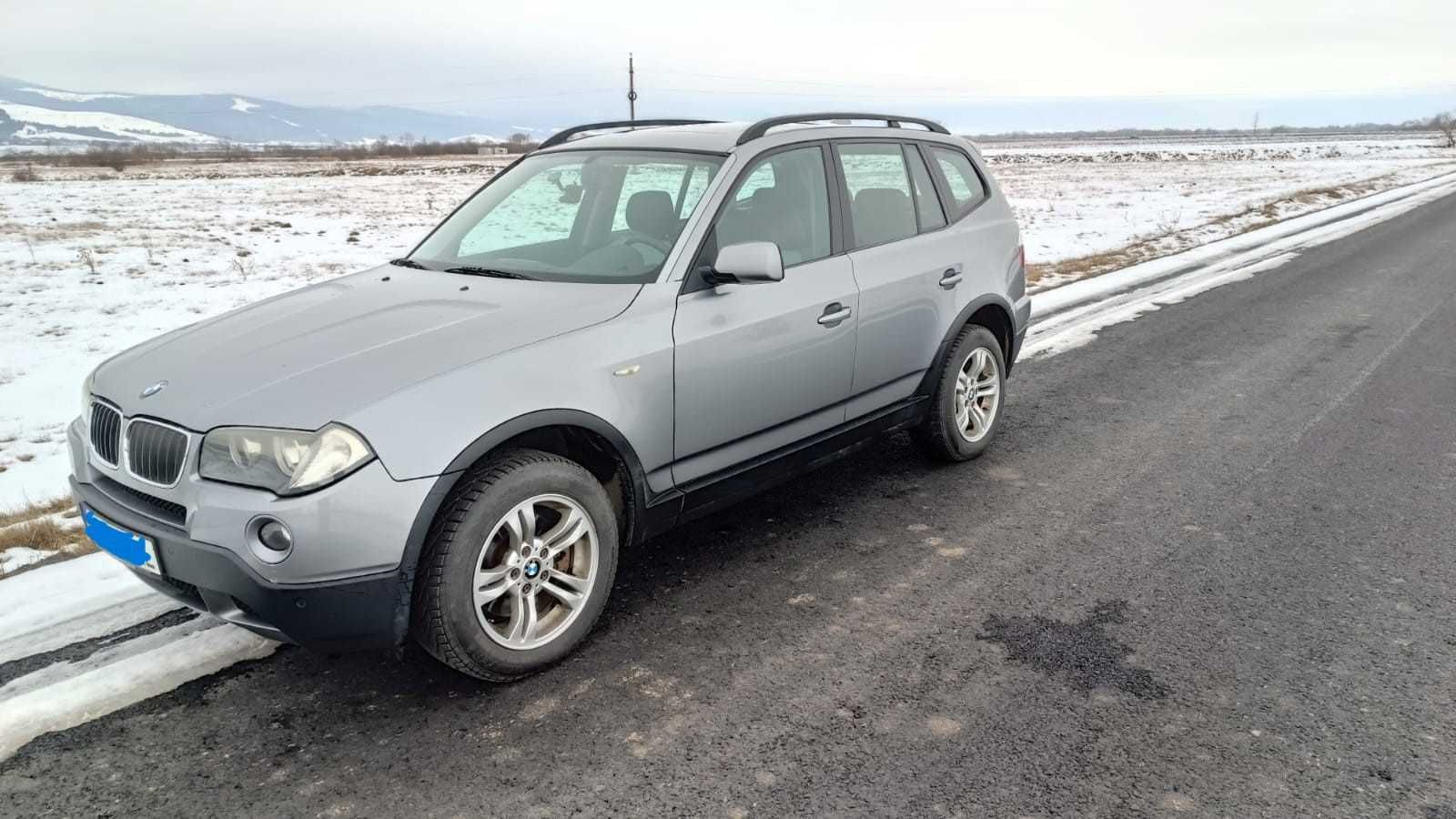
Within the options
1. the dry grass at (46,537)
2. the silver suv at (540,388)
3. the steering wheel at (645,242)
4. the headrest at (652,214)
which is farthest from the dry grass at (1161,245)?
the dry grass at (46,537)

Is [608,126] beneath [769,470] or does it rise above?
above

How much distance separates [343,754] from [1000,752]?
184cm

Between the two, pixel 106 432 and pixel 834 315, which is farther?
pixel 834 315

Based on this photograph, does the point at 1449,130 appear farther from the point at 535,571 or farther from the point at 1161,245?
the point at 535,571

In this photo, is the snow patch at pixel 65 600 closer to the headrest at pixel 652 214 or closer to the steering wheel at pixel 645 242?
the steering wheel at pixel 645 242

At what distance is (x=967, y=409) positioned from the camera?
527 cm

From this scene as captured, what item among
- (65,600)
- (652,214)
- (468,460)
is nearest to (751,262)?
(652,214)

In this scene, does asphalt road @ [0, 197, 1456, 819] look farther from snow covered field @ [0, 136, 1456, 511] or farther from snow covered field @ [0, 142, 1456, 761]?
snow covered field @ [0, 136, 1456, 511]

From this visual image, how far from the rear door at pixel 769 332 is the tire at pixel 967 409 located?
2.81 feet

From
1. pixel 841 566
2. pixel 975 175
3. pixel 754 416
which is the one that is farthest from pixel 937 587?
pixel 975 175

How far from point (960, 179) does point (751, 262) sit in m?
2.23

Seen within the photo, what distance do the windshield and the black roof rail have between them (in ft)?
0.78

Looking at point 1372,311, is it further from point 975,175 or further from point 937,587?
point 937,587

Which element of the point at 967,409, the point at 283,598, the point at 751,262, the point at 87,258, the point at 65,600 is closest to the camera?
the point at 283,598
